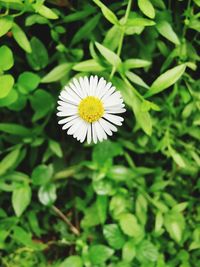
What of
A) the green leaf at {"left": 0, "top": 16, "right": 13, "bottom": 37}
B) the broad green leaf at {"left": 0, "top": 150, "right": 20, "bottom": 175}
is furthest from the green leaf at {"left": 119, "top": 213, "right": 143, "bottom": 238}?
the green leaf at {"left": 0, "top": 16, "right": 13, "bottom": 37}

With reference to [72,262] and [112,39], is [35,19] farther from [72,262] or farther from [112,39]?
[72,262]

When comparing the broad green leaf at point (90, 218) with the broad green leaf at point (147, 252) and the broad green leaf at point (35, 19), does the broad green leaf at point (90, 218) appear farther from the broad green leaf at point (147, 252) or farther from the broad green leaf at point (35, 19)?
the broad green leaf at point (35, 19)

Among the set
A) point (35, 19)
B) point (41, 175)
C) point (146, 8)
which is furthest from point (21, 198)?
point (146, 8)

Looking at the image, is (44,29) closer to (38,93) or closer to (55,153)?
(38,93)

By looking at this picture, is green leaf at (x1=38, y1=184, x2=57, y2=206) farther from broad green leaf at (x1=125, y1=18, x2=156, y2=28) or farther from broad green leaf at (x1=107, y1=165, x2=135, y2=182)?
broad green leaf at (x1=125, y1=18, x2=156, y2=28)

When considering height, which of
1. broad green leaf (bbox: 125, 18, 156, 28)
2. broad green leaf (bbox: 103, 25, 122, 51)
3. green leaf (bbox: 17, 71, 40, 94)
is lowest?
green leaf (bbox: 17, 71, 40, 94)

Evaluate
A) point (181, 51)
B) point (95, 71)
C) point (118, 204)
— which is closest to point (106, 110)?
point (95, 71)

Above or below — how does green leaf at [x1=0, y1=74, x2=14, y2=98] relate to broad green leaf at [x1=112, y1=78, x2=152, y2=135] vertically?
above
